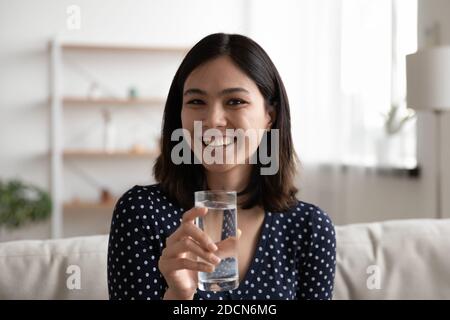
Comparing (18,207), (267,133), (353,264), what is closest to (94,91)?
(18,207)

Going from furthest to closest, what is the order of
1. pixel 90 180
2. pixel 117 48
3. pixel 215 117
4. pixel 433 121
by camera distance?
1. pixel 90 180
2. pixel 117 48
3. pixel 433 121
4. pixel 215 117

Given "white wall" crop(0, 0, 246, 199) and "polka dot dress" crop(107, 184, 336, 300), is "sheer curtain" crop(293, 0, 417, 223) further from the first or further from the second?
"polka dot dress" crop(107, 184, 336, 300)

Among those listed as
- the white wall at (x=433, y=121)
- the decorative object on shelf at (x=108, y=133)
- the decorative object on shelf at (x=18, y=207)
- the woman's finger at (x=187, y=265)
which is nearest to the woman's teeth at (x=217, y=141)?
the woman's finger at (x=187, y=265)

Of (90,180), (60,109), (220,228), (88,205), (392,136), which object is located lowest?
(88,205)

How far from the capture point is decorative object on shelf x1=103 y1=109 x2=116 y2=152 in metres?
4.61

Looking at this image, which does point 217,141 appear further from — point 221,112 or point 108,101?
point 108,101

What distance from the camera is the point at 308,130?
15.3 ft

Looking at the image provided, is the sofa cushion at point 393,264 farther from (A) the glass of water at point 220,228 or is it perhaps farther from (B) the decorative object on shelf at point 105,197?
(B) the decorative object on shelf at point 105,197

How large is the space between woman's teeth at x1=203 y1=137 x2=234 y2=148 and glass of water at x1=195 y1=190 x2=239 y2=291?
167 mm

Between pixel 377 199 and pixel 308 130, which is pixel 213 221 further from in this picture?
pixel 308 130

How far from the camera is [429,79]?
9.11 ft

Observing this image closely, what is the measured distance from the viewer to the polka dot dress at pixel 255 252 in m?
1.10

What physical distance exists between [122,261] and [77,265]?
36cm

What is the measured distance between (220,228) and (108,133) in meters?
3.84
